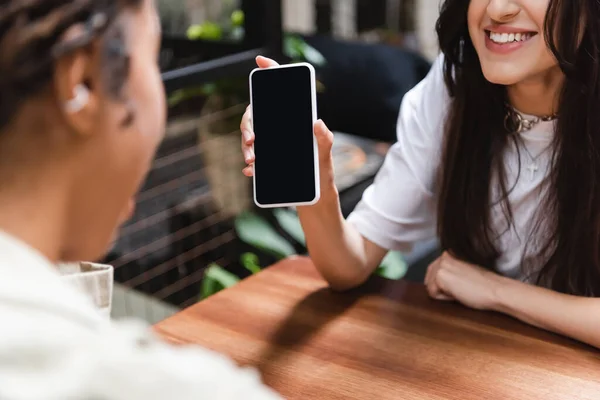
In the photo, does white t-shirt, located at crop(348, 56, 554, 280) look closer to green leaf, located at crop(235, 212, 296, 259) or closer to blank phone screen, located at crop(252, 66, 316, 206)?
blank phone screen, located at crop(252, 66, 316, 206)

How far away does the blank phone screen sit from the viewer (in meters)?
0.90

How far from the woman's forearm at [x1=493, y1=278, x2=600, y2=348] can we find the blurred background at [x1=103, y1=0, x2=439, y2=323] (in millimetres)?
657

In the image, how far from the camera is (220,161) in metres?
2.41

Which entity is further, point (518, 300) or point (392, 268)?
point (392, 268)

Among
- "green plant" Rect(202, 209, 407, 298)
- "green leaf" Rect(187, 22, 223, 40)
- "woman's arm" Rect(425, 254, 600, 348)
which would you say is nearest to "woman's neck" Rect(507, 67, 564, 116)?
"woman's arm" Rect(425, 254, 600, 348)

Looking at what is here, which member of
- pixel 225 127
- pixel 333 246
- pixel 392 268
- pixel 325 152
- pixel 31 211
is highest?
pixel 31 211

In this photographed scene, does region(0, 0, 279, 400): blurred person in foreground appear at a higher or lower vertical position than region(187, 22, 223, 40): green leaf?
higher

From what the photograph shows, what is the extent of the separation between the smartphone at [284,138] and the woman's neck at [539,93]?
39 cm

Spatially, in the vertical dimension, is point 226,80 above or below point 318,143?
below

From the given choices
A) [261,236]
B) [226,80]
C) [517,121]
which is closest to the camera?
[517,121]

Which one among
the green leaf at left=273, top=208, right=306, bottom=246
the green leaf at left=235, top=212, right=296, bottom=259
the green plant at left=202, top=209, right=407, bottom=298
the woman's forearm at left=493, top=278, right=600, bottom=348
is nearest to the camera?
the woman's forearm at left=493, top=278, right=600, bottom=348

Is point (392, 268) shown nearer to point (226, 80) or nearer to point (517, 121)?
point (517, 121)

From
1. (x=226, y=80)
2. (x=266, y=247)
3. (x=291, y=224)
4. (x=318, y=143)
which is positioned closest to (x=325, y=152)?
(x=318, y=143)

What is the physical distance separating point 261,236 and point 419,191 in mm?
597
